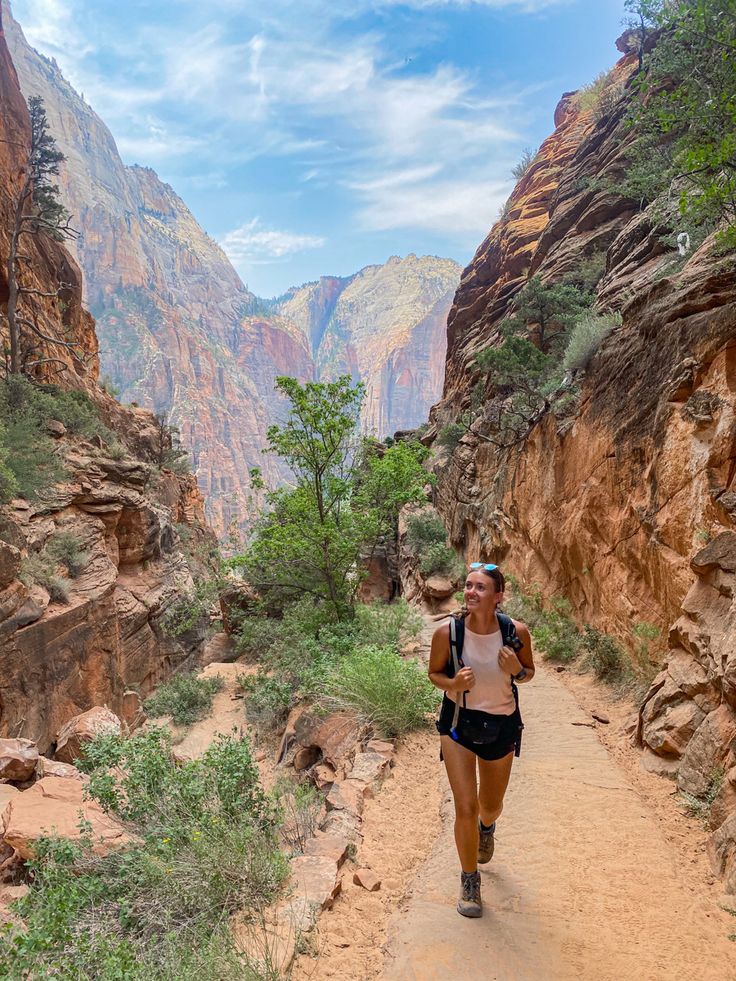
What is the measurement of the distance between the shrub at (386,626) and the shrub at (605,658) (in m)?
3.08

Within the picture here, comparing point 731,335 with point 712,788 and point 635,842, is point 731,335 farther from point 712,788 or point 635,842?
point 635,842

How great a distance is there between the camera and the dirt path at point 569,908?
2340 mm

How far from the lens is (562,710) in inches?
246

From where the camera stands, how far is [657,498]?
596 cm

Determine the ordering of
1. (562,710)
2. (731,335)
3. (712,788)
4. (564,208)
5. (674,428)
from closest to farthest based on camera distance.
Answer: (712,788) → (731,335) → (674,428) → (562,710) → (564,208)

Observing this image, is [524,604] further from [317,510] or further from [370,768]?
[370,768]

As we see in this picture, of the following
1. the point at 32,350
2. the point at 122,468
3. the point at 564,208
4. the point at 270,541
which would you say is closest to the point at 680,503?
the point at 270,541

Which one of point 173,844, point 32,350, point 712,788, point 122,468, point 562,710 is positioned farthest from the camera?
point 32,350

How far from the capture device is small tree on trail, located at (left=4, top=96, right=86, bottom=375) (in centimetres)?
1432

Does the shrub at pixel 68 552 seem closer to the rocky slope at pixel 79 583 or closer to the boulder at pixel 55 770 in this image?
the rocky slope at pixel 79 583

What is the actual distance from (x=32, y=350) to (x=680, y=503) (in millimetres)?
17659

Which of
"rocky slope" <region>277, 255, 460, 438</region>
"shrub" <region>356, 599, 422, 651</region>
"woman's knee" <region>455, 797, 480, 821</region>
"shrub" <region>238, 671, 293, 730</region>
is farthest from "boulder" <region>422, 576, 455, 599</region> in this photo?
"rocky slope" <region>277, 255, 460, 438</region>

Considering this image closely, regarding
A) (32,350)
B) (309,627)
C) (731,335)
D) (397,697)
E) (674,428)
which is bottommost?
(309,627)

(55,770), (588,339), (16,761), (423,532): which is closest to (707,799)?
(55,770)
